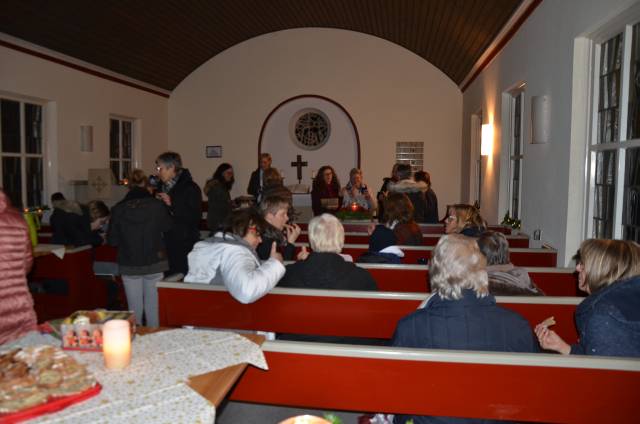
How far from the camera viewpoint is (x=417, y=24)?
8688 millimetres

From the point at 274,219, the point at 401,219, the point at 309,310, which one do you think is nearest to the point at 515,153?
the point at 401,219

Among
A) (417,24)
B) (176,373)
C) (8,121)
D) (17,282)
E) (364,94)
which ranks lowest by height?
(176,373)

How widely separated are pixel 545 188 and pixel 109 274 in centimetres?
415

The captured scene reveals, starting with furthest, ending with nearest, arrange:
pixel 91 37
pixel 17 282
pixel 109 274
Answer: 1. pixel 91 37
2. pixel 109 274
3. pixel 17 282

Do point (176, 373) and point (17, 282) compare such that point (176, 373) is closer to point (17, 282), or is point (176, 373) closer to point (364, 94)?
point (17, 282)

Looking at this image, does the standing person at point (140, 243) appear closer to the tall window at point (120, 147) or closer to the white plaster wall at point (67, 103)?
the white plaster wall at point (67, 103)

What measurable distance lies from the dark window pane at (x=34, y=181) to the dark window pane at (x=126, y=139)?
2.15m

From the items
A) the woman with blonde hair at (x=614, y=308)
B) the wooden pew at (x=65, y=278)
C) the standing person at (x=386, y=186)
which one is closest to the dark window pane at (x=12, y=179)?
the wooden pew at (x=65, y=278)

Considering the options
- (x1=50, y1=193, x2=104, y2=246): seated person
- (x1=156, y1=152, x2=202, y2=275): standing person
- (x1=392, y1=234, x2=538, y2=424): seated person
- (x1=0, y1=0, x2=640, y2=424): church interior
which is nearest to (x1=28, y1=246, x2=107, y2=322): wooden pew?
(x1=0, y1=0, x2=640, y2=424): church interior

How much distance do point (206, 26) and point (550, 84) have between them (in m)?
6.37

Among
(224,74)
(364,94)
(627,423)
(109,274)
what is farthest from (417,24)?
(627,423)

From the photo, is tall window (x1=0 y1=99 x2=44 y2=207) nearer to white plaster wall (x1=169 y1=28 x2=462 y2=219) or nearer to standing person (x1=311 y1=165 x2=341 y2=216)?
standing person (x1=311 y1=165 x2=341 y2=216)

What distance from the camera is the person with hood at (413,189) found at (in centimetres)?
620

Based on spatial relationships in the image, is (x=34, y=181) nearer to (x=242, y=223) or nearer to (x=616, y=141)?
(x=242, y=223)
